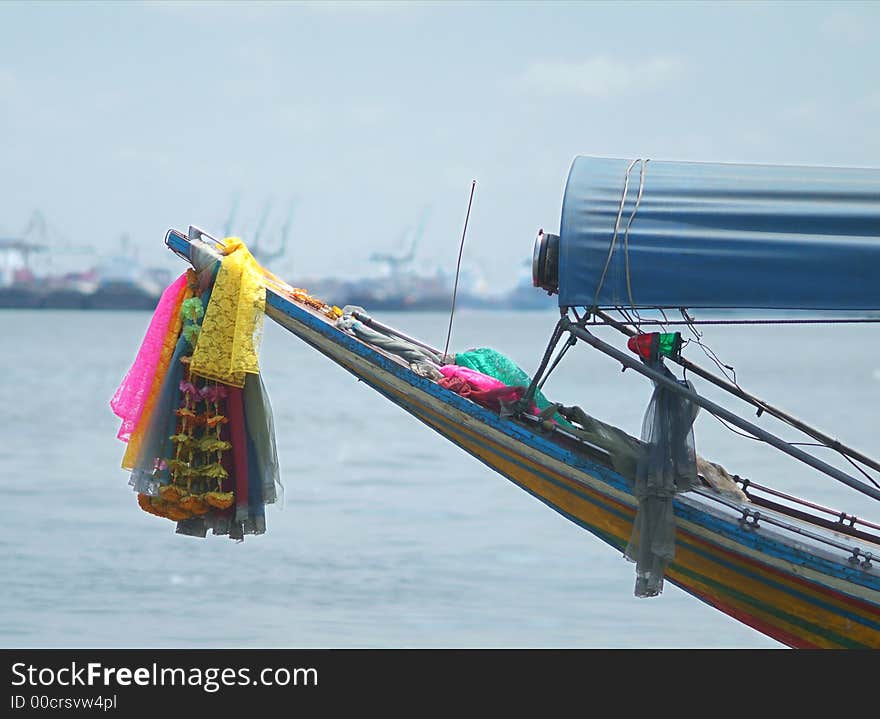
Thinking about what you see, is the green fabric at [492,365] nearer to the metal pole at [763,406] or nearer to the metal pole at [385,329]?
the metal pole at [385,329]

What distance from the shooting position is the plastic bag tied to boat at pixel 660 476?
215 inches

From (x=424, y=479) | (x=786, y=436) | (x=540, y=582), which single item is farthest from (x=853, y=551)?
(x=786, y=436)

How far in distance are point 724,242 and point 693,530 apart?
1.02 metres

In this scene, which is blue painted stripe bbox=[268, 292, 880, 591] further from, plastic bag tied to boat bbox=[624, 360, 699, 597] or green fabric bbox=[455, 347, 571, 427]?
green fabric bbox=[455, 347, 571, 427]

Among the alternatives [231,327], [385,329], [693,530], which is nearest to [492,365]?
[385,329]

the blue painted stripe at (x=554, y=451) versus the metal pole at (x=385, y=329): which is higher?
the metal pole at (x=385, y=329)

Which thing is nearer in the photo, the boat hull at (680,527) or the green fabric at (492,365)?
the boat hull at (680,527)

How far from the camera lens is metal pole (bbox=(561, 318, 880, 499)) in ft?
17.3

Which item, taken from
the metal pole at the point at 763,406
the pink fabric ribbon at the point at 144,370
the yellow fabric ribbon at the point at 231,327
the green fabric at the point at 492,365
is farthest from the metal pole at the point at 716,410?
the pink fabric ribbon at the point at 144,370

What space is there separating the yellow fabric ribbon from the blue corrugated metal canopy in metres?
1.35

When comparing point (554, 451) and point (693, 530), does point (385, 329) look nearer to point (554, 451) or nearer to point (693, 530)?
point (554, 451)

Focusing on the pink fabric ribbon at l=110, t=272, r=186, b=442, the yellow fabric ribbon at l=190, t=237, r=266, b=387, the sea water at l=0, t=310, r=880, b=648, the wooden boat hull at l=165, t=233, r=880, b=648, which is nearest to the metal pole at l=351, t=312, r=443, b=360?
the wooden boat hull at l=165, t=233, r=880, b=648

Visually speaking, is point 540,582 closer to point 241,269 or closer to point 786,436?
point 241,269

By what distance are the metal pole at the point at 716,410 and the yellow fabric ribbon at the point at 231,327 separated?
131 centimetres
